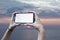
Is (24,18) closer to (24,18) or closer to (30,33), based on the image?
(24,18)

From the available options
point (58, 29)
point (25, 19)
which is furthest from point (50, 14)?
point (25, 19)

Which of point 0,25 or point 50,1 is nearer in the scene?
point 50,1

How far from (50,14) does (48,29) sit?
0.35 metres

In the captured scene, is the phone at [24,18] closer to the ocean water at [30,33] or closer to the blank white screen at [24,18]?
the blank white screen at [24,18]

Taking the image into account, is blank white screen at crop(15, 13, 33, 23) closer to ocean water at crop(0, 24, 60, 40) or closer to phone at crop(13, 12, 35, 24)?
phone at crop(13, 12, 35, 24)

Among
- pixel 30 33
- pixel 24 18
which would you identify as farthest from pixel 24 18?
pixel 30 33

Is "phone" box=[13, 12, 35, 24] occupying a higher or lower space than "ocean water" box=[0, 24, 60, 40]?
higher

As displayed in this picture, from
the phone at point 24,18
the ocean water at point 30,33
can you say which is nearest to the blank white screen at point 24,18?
the phone at point 24,18

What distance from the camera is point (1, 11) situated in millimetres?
3426

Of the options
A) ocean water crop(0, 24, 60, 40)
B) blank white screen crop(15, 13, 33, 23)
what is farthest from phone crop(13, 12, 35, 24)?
ocean water crop(0, 24, 60, 40)

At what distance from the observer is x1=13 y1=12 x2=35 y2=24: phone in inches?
47.0

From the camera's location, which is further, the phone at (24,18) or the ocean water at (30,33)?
the ocean water at (30,33)

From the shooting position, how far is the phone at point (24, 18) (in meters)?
1.19

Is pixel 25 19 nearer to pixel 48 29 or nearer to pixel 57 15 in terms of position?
pixel 57 15
